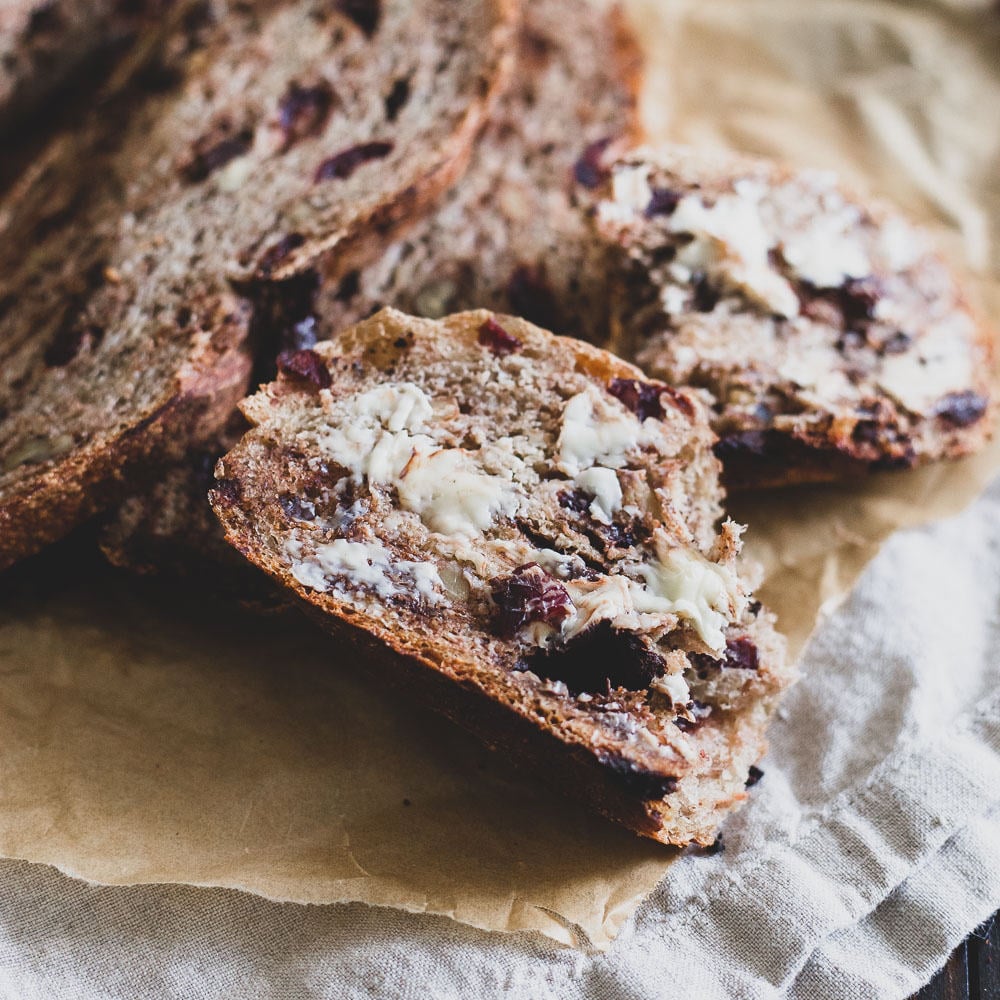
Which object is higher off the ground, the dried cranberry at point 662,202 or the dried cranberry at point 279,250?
the dried cranberry at point 662,202

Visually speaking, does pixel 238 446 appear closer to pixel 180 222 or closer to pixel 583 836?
pixel 180 222

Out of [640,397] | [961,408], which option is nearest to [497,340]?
[640,397]

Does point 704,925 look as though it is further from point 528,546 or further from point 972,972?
point 528,546

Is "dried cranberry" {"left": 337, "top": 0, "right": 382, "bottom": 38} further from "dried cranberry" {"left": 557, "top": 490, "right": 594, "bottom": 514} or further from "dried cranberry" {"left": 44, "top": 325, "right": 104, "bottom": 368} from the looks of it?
"dried cranberry" {"left": 557, "top": 490, "right": 594, "bottom": 514}

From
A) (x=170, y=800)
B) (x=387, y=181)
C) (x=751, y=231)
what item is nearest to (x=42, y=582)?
(x=170, y=800)

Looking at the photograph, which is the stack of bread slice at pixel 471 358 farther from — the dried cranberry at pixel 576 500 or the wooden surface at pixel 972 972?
the wooden surface at pixel 972 972

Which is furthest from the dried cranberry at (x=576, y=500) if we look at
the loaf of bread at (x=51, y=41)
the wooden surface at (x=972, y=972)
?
the loaf of bread at (x=51, y=41)

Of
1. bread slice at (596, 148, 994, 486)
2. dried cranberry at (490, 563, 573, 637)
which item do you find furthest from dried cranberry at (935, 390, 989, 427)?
dried cranberry at (490, 563, 573, 637)
